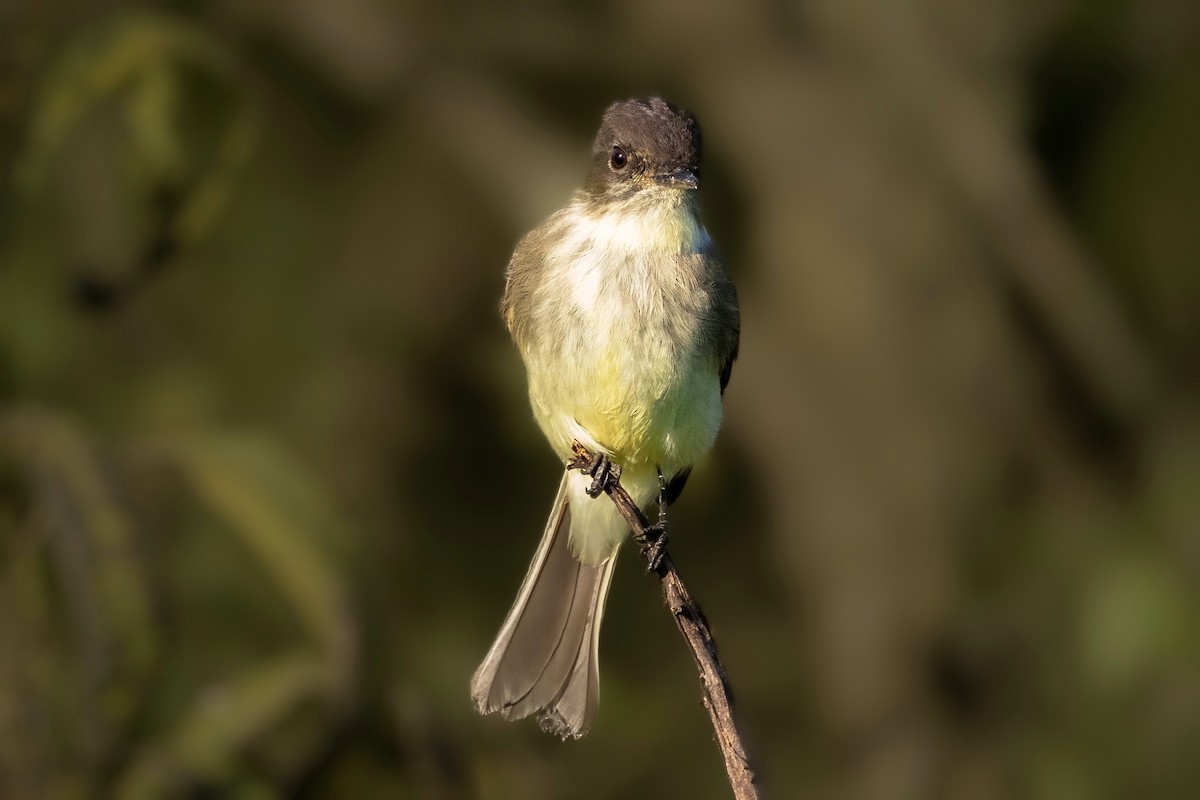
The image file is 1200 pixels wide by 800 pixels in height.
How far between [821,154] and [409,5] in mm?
1801

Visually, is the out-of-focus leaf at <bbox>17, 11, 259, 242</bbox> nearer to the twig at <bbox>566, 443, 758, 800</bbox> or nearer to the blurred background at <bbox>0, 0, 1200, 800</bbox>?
the blurred background at <bbox>0, 0, 1200, 800</bbox>

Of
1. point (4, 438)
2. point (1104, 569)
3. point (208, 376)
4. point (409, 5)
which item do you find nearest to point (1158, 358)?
point (1104, 569)

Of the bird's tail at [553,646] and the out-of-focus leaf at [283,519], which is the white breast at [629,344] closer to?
the bird's tail at [553,646]

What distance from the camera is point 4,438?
3865mm

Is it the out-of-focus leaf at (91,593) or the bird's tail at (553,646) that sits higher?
the out-of-focus leaf at (91,593)

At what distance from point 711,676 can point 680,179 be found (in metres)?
1.37

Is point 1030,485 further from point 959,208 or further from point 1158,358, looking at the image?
point 959,208

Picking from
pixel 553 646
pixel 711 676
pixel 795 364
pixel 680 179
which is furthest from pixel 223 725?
pixel 795 364

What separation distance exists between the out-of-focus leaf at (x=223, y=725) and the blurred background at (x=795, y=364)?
4.80ft

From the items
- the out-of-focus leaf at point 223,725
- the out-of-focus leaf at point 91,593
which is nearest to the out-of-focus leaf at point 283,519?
the out-of-focus leaf at point 223,725

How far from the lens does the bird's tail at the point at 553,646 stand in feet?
10.5

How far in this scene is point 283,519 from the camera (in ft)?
12.7

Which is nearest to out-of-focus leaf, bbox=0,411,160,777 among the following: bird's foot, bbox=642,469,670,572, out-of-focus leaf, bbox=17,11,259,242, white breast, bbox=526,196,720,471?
out-of-focus leaf, bbox=17,11,259,242

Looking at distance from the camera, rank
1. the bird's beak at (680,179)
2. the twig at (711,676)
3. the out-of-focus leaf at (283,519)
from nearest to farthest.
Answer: the twig at (711,676) → the bird's beak at (680,179) → the out-of-focus leaf at (283,519)
